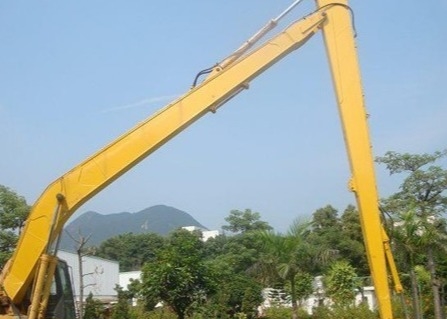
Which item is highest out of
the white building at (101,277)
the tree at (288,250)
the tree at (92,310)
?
the white building at (101,277)

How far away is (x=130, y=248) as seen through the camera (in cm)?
7294

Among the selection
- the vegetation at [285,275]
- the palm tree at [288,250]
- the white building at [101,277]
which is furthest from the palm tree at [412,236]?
the white building at [101,277]

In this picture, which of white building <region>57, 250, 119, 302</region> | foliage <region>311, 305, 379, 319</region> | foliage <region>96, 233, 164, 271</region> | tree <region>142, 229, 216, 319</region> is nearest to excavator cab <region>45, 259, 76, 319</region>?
tree <region>142, 229, 216, 319</region>

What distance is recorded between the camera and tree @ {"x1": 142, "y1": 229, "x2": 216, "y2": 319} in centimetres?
2192

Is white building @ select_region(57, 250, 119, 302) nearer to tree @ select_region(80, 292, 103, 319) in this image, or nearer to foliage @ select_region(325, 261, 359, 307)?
tree @ select_region(80, 292, 103, 319)

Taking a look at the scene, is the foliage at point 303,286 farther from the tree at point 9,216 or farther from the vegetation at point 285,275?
the tree at point 9,216

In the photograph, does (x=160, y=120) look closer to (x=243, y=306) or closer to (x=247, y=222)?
(x=243, y=306)

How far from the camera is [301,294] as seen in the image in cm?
3000

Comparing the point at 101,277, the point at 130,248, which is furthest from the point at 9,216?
the point at 130,248

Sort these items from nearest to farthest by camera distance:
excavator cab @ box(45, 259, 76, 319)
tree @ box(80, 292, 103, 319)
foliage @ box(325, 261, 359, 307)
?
excavator cab @ box(45, 259, 76, 319) < tree @ box(80, 292, 103, 319) < foliage @ box(325, 261, 359, 307)

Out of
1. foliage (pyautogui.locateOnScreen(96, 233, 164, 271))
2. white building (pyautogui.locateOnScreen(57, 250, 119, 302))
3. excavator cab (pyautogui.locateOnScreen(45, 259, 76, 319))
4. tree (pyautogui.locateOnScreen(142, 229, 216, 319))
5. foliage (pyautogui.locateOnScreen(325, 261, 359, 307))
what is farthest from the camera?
foliage (pyautogui.locateOnScreen(96, 233, 164, 271))

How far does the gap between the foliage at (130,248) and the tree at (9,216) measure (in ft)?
150

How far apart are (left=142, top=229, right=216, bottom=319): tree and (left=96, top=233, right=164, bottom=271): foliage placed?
47.3 m

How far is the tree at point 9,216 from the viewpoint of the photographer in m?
23.8
